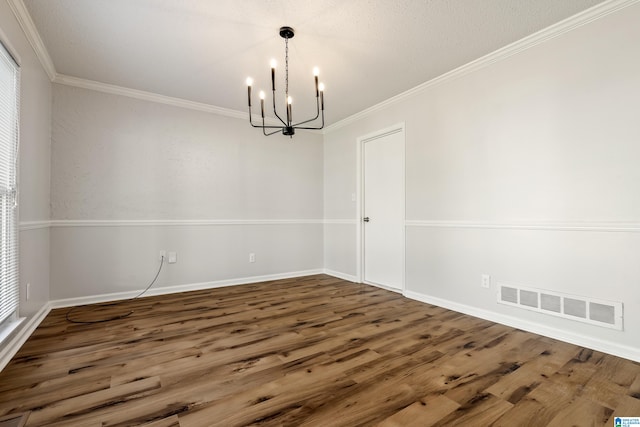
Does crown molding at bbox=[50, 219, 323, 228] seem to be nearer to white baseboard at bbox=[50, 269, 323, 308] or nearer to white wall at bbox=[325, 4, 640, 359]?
white baseboard at bbox=[50, 269, 323, 308]

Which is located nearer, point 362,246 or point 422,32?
point 422,32

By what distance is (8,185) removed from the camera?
2129 millimetres

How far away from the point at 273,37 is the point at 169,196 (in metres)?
2.36

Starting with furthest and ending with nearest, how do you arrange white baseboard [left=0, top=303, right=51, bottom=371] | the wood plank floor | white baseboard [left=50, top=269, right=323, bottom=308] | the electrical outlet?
white baseboard [left=50, top=269, right=323, bottom=308]
the electrical outlet
white baseboard [left=0, top=303, right=51, bottom=371]
the wood plank floor

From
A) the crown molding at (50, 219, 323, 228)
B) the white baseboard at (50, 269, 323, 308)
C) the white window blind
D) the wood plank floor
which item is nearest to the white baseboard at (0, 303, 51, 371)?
the wood plank floor

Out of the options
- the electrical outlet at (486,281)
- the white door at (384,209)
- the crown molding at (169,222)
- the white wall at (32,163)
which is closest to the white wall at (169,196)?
the crown molding at (169,222)

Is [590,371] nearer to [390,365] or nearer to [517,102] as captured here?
[390,365]

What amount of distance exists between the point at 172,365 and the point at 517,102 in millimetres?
3364

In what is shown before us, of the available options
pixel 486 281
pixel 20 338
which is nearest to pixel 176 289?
pixel 20 338

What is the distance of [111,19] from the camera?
7.45ft

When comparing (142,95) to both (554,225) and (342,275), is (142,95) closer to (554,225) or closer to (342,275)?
(342,275)

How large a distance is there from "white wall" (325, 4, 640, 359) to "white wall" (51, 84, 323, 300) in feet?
6.41

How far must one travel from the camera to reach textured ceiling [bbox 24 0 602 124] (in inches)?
84.4

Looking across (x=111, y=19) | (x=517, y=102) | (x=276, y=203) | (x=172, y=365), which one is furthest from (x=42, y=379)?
(x=517, y=102)
